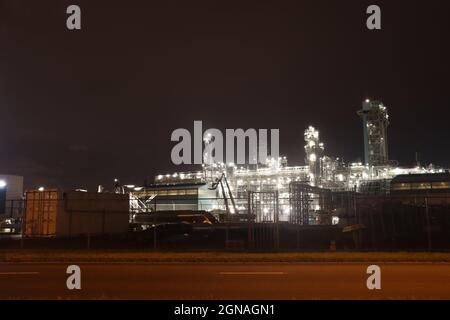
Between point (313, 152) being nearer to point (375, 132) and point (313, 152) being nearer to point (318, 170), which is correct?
point (318, 170)

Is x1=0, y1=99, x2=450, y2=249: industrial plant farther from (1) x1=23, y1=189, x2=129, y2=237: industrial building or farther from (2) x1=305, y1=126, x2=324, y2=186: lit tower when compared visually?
(2) x1=305, y1=126, x2=324, y2=186: lit tower

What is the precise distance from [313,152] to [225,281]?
59447mm

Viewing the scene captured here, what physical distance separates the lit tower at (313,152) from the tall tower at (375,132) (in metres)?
9.00

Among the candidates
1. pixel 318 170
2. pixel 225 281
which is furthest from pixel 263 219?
pixel 318 170

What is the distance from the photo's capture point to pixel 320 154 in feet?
232

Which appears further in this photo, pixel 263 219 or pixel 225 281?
pixel 263 219

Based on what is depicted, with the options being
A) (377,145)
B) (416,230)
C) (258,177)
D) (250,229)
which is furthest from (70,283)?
(377,145)

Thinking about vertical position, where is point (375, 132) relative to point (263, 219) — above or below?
above

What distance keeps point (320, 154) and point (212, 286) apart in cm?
6127

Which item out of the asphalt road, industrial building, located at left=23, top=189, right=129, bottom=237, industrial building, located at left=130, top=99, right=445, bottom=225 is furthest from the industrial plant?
industrial building, located at left=130, top=99, right=445, bottom=225

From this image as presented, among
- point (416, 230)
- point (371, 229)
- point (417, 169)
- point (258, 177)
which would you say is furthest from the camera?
point (417, 169)

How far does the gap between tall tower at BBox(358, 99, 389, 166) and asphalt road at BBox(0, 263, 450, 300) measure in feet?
195

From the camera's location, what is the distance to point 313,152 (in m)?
70.1

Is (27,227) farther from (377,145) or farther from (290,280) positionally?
(377,145)
